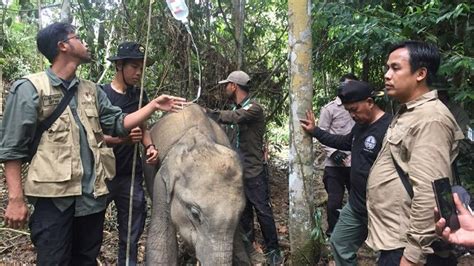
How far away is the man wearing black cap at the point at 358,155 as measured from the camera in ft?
12.8

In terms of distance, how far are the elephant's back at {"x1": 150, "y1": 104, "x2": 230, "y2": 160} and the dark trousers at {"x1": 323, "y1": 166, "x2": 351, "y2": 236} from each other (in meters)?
1.58

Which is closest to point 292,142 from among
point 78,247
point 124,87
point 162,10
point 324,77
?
point 124,87

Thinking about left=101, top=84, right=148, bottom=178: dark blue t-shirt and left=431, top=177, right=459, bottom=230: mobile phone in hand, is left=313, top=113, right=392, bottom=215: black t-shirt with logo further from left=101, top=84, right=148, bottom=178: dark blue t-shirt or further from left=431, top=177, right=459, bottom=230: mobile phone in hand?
left=101, top=84, right=148, bottom=178: dark blue t-shirt

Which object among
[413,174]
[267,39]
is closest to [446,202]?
[413,174]

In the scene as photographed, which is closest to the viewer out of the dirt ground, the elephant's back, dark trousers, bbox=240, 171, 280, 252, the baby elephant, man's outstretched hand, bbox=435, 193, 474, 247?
man's outstretched hand, bbox=435, 193, 474, 247

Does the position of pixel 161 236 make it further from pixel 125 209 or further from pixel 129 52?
pixel 129 52

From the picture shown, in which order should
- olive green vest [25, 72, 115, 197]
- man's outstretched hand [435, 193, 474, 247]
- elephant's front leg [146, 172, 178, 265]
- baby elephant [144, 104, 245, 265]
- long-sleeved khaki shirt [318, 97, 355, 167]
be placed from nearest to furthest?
man's outstretched hand [435, 193, 474, 247]
olive green vest [25, 72, 115, 197]
baby elephant [144, 104, 245, 265]
elephant's front leg [146, 172, 178, 265]
long-sleeved khaki shirt [318, 97, 355, 167]

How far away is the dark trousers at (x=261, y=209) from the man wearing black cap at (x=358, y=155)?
68.2 inches

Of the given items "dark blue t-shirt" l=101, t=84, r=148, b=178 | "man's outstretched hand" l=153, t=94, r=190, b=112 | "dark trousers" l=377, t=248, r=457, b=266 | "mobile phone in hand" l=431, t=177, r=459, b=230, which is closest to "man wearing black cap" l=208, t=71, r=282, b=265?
"dark blue t-shirt" l=101, t=84, r=148, b=178

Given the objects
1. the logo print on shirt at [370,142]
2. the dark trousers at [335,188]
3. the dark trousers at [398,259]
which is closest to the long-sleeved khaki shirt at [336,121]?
the dark trousers at [335,188]

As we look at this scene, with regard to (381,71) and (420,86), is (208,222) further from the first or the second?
(381,71)

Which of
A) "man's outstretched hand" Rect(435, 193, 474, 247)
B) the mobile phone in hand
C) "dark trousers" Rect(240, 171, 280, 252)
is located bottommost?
"dark trousers" Rect(240, 171, 280, 252)

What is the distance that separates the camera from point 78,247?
391 cm

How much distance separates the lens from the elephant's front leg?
4496mm
